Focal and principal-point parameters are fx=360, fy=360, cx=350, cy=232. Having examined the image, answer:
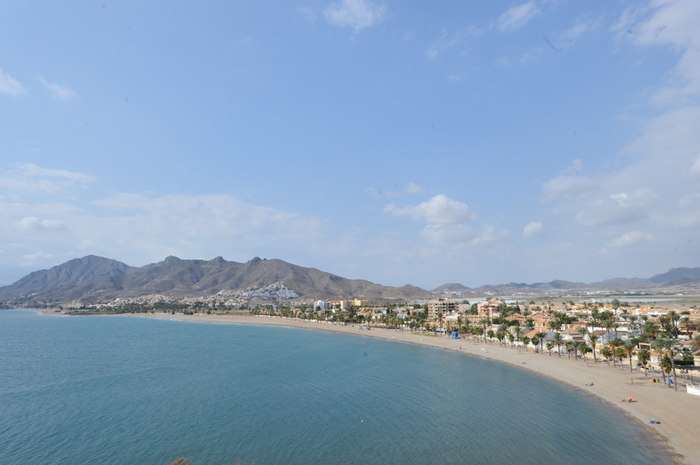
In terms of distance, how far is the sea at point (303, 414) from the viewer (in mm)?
27031

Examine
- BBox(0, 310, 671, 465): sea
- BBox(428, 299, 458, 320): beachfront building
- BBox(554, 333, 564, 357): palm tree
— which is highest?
BBox(428, 299, 458, 320): beachfront building

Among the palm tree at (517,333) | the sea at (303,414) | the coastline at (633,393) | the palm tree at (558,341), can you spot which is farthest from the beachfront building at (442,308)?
the sea at (303,414)

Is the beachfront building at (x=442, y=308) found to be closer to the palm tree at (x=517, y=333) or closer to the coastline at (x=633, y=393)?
the palm tree at (x=517, y=333)

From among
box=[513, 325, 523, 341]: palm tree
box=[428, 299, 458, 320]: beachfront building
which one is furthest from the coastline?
box=[428, 299, 458, 320]: beachfront building

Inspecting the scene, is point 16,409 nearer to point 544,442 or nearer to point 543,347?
point 544,442

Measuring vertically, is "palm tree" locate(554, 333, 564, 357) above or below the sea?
above

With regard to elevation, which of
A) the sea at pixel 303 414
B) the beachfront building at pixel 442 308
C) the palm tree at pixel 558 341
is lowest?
the sea at pixel 303 414

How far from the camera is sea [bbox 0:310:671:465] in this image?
1064 inches

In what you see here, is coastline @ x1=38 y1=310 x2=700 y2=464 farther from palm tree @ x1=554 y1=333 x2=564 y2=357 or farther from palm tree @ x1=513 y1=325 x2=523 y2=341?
palm tree @ x1=513 y1=325 x2=523 y2=341

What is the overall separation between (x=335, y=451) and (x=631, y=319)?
96.7 metres

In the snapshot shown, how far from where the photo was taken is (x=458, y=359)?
211 ft

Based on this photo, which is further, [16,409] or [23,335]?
[23,335]

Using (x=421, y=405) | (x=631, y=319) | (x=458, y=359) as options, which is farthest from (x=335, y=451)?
(x=631, y=319)

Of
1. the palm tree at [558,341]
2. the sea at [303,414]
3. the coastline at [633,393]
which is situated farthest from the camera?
the palm tree at [558,341]
